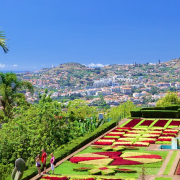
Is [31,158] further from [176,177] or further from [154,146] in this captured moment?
[176,177]

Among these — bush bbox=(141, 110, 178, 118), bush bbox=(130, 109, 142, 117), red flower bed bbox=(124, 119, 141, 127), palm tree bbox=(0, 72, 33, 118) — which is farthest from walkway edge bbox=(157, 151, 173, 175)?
bush bbox=(130, 109, 142, 117)

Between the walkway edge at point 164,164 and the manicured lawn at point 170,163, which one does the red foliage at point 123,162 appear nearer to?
the walkway edge at point 164,164

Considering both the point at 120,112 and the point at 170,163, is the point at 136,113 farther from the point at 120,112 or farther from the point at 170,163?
the point at 170,163

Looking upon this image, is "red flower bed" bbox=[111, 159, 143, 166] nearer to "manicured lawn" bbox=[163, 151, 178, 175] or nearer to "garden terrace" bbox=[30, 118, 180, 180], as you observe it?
"garden terrace" bbox=[30, 118, 180, 180]

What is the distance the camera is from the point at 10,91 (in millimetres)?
37000

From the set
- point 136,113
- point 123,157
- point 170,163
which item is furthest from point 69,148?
point 136,113

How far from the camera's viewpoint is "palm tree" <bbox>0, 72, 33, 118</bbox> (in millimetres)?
36906

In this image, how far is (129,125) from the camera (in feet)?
132

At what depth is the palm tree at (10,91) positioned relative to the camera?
36.9 meters

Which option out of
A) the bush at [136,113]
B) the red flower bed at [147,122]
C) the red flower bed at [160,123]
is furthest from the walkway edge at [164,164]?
the bush at [136,113]

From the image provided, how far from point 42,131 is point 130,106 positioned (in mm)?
28382

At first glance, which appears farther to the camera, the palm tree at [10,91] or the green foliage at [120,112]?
the green foliage at [120,112]

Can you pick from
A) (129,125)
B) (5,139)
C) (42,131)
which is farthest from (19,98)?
(129,125)

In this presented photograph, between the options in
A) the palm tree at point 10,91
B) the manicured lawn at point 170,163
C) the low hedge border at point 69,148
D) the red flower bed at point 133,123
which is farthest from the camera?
the red flower bed at point 133,123
